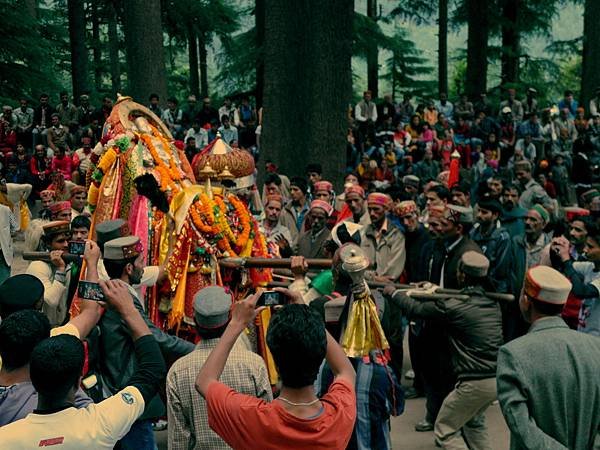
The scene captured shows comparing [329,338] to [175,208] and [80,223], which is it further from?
[80,223]

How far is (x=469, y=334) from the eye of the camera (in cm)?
620

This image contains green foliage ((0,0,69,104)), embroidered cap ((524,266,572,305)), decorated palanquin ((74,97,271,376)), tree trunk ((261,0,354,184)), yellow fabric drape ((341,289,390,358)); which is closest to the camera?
embroidered cap ((524,266,572,305))

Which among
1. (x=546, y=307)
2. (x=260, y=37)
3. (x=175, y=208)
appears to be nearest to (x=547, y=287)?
(x=546, y=307)

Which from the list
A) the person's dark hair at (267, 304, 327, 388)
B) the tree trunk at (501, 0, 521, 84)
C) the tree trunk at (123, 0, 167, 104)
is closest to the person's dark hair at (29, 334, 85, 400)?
the person's dark hair at (267, 304, 327, 388)

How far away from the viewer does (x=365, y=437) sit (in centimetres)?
479

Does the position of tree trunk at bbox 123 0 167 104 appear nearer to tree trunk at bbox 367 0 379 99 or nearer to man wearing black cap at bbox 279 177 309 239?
man wearing black cap at bbox 279 177 309 239

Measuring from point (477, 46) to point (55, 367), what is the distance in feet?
85.6

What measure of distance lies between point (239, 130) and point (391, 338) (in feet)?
46.3

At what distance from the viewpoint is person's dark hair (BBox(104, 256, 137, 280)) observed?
5.00 m

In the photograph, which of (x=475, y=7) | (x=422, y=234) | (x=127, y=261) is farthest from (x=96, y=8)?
(x=127, y=261)

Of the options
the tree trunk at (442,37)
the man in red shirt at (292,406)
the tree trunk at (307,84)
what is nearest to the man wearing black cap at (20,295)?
the man in red shirt at (292,406)

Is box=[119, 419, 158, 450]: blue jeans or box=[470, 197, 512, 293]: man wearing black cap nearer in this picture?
box=[119, 419, 158, 450]: blue jeans

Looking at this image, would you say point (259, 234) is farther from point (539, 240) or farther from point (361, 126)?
point (361, 126)

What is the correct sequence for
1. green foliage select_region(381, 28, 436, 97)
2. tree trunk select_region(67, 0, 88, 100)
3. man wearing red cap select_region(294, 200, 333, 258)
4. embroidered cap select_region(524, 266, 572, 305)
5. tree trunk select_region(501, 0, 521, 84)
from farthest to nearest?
green foliage select_region(381, 28, 436, 97) → tree trunk select_region(501, 0, 521, 84) → tree trunk select_region(67, 0, 88, 100) → man wearing red cap select_region(294, 200, 333, 258) → embroidered cap select_region(524, 266, 572, 305)
